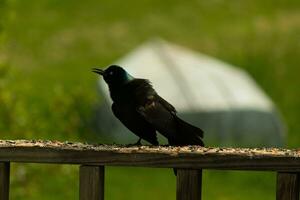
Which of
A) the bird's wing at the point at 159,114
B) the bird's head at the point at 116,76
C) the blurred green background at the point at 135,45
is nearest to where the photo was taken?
the bird's wing at the point at 159,114

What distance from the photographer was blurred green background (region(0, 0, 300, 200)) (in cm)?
2050

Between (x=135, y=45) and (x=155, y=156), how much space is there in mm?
29935

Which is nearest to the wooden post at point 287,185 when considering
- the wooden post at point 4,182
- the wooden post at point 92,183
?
the wooden post at point 92,183

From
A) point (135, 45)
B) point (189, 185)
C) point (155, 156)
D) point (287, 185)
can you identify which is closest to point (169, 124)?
point (155, 156)

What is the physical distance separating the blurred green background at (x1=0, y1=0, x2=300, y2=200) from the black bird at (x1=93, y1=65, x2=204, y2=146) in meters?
11.0

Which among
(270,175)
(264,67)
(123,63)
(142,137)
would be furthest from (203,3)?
(142,137)

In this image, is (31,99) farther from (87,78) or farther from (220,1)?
(220,1)

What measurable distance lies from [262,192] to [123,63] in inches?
222

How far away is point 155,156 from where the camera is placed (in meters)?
4.29

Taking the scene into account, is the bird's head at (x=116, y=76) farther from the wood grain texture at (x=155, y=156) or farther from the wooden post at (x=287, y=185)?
the wooden post at (x=287, y=185)

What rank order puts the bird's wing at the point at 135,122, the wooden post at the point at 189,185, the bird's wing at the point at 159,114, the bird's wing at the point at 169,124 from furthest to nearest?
the bird's wing at the point at 135,122 < the bird's wing at the point at 159,114 < the bird's wing at the point at 169,124 < the wooden post at the point at 189,185

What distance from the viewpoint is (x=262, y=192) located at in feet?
69.1

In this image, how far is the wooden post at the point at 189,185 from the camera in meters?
4.16

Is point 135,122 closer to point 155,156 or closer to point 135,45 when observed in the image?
point 155,156
